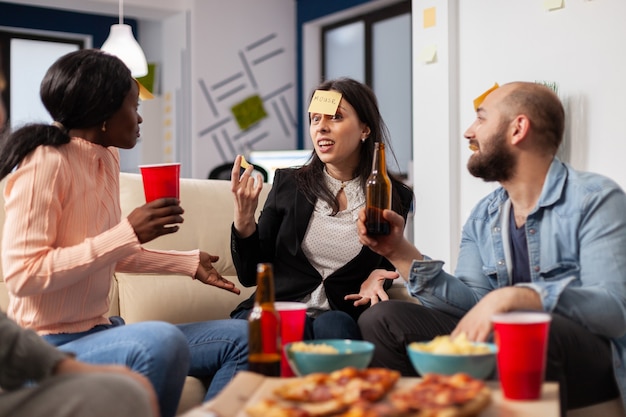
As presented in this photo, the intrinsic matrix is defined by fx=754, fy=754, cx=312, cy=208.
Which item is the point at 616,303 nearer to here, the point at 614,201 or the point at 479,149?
the point at 614,201

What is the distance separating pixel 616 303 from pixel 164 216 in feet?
3.45

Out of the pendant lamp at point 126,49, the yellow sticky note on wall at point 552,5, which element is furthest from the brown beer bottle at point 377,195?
the pendant lamp at point 126,49

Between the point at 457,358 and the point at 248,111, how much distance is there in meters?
5.33

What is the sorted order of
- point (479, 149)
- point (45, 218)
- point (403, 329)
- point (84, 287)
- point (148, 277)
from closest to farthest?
point (45, 218), point (84, 287), point (403, 329), point (479, 149), point (148, 277)

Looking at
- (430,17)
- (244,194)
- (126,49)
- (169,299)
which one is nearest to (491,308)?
(244,194)

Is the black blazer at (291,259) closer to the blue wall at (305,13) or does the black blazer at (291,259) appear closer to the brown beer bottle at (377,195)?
the brown beer bottle at (377,195)

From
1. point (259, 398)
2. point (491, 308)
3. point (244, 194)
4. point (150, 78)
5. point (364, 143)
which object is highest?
point (150, 78)

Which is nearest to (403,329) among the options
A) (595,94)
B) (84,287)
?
(84,287)

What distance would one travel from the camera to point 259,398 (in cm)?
126

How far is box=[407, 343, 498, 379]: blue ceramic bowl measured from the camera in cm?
131

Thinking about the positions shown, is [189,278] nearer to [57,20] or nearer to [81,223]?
[81,223]

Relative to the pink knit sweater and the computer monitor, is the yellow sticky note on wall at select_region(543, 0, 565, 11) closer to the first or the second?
the pink knit sweater

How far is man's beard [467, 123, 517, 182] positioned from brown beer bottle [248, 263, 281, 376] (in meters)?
0.88

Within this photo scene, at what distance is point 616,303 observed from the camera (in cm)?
171
